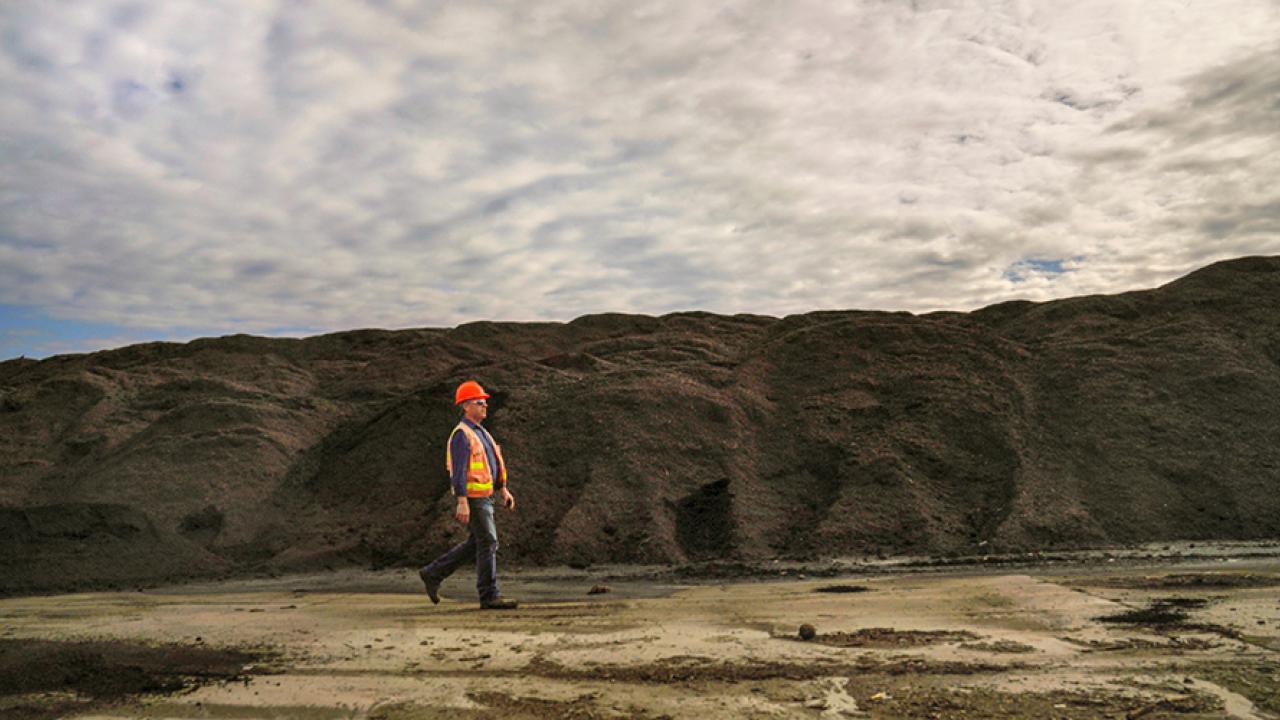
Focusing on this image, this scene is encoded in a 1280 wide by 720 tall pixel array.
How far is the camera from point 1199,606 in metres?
7.27

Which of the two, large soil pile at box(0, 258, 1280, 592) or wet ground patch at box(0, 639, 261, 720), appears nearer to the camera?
wet ground patch at box(0, 639, 261, 720)

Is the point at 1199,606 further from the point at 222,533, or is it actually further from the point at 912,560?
the point at 222,533

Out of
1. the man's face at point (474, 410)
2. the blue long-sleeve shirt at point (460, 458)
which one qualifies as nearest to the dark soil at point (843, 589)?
the blue long-sleeve shirt at point (460, 458)

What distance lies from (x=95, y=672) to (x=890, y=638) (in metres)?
5.72

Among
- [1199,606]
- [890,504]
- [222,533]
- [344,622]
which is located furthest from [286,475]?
[1199,606]

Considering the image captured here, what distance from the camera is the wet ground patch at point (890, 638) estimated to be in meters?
6.31

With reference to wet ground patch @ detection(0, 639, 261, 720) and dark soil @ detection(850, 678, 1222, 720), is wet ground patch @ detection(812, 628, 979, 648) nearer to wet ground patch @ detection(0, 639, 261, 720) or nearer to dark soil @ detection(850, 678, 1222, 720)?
dark soil @ detection(850, 678, 1222, 720)

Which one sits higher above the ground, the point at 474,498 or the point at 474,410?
the point at 474,410

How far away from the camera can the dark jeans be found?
8758 millimetres

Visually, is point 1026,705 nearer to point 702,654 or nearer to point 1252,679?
point 1252,679

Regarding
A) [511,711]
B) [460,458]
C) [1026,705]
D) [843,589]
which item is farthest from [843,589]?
[511,711]

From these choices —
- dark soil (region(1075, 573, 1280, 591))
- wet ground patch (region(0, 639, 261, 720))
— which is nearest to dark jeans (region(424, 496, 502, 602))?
wet ground patch (region(0, 639, 261, 720))

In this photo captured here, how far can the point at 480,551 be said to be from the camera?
8.95m

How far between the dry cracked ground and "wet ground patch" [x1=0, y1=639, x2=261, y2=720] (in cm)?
2
